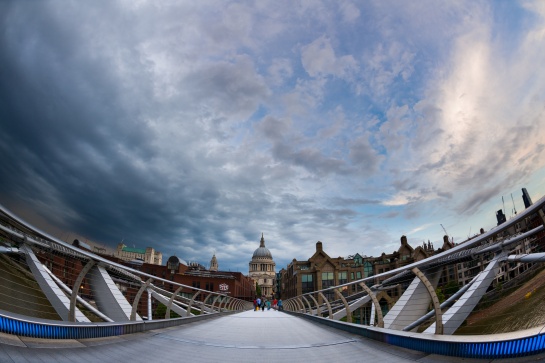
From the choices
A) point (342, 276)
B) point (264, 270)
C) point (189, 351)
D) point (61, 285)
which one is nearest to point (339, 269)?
point (342, 276)

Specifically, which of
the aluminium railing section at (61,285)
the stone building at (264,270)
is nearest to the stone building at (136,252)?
the stone building at (264,270)

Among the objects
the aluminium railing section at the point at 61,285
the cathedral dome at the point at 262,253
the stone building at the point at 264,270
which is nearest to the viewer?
the aluminium railing section at the point at 61,285

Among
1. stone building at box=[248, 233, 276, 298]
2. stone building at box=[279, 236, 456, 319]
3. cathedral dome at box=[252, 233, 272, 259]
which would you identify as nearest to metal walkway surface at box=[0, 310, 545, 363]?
stone building at box=[279, 236, 456, 319]

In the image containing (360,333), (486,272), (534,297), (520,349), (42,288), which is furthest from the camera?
(534,297)

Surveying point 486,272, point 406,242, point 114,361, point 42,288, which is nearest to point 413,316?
point 486,272

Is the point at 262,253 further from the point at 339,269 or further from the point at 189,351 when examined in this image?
the point at 189,351

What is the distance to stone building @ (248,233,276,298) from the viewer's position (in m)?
137

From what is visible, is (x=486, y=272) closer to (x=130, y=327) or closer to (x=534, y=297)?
(x=534, y=297)

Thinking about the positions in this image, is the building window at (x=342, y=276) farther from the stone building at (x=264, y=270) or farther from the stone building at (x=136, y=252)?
the stone building at (x=136, y=252)

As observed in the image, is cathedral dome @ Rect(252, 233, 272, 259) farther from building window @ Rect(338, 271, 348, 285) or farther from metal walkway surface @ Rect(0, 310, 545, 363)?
metal walkway surface @ Rect(0, 310, 545, 363)

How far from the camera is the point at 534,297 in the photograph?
31.4ft

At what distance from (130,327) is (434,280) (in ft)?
25.4

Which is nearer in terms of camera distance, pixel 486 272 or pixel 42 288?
pixel 486 272

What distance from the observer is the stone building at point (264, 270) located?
451ft
